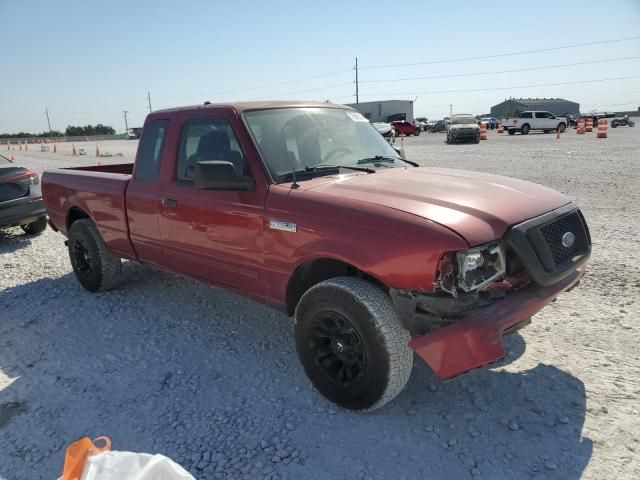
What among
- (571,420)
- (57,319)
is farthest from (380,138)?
(57,319)

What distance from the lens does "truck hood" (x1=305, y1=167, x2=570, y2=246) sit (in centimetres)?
278

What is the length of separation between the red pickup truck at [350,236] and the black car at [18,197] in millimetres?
3827

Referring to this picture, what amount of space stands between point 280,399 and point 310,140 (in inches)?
76.0

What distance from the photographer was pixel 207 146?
405 cm

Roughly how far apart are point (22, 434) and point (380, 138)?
11.6 feet

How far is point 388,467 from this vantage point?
8.73 feet

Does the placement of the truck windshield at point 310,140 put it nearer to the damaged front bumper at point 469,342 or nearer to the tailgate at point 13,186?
the damaged front bumper at point 469,342

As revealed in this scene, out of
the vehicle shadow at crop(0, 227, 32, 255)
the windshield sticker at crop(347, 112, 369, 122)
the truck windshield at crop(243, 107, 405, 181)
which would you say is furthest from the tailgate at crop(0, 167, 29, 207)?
the windshield sticker at crop(347, 112, 369, 122)

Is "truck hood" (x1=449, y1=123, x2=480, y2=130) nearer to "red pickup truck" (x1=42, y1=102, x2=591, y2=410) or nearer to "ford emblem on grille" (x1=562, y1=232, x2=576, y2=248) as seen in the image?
"red pickup truck" (x1=42, y1=102, x2=591, y2=410)

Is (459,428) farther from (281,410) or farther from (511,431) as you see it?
(281,410)

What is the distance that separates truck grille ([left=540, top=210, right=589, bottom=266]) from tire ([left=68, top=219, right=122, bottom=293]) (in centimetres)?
422

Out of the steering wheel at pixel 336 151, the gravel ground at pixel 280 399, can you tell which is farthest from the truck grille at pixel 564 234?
the steering wheel at pixel 336 151

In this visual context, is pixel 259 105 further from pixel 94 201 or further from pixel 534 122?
pixel 534 122

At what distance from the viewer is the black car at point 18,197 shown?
734 centimetres
